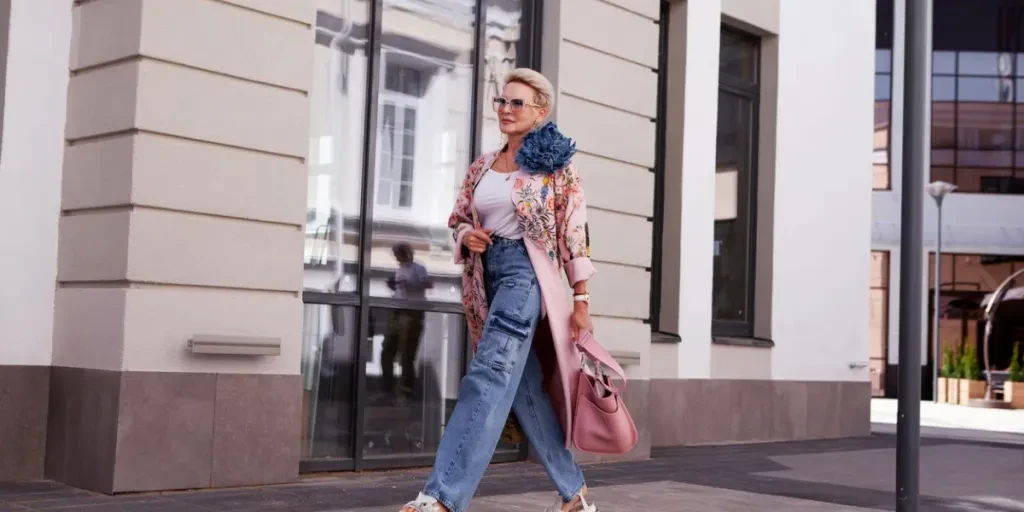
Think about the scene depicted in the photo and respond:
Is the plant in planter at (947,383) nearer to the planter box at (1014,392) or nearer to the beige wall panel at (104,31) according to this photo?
the planter box at (1014,392)

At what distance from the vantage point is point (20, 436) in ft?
21.6

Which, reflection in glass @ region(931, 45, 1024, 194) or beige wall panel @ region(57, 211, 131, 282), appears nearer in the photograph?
beige wall panel @ region(57, 211, 131, 282)

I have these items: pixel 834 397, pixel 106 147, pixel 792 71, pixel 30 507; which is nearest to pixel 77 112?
pixel 106 147

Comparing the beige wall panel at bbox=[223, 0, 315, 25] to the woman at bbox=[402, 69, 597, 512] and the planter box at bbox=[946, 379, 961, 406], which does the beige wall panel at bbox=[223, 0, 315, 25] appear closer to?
the woman at bbox=[402, 69, 597, 512]

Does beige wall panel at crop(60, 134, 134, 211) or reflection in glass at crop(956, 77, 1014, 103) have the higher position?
reflection in glass at crop(956, 77, 1014, 103)

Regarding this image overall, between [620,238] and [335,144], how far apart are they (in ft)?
8.61

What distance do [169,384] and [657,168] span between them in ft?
19.4

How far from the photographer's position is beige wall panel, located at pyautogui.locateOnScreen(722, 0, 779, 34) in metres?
12.0

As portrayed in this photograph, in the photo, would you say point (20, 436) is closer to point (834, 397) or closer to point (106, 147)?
point (106, 147)

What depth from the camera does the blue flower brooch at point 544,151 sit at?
518 cm

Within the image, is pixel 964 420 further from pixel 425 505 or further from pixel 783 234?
pixel 425 505

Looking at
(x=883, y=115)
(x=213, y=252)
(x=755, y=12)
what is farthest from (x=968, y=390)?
(x=213, y=252)

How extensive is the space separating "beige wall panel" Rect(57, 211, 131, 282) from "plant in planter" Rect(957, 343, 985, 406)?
25.8 metres

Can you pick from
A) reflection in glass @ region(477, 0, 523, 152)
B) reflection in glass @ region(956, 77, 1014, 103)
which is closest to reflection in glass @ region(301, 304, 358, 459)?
reflection in glass @ region(477, 0, 523, 152)
